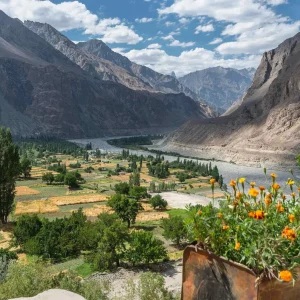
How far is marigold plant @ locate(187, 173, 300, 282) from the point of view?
3.75 metres

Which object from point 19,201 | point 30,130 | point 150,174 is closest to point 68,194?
point 19,201

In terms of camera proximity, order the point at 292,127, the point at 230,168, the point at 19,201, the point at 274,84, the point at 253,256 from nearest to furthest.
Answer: the point at 253,256 → the point at 19,201 → the point at 230,168 → the point at 292,127 → the point at 274,84

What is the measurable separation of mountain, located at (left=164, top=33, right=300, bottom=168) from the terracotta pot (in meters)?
96.1

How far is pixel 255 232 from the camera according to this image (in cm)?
400

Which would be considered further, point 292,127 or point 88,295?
point 292,127

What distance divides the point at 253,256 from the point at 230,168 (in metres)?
97.1

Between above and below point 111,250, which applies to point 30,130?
above

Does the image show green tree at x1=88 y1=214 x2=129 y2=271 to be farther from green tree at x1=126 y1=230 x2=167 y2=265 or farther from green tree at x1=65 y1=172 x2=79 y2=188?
green tree at x1=65 y1=172 x2=79 y2=188

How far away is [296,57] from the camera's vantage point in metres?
144

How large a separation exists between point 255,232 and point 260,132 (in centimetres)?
12290

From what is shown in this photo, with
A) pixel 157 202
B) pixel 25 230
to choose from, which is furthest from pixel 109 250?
pixel 157 202

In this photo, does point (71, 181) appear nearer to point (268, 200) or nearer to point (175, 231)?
point (175, 231)

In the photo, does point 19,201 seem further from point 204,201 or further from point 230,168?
point 230,168

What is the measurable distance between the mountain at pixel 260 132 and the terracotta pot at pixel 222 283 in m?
96.1
